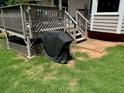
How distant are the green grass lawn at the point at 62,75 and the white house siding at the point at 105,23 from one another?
186cm

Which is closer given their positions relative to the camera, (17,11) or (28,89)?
(28,89)

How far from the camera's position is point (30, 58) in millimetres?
5316

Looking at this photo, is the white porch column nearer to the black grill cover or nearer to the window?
the window

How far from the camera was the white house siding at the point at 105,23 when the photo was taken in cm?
665

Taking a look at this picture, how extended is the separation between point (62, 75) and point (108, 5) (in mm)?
4497

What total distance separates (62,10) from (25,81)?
3666 mm

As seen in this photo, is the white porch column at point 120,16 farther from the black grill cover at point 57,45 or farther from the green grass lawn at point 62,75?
the black grill cover at point 57,45

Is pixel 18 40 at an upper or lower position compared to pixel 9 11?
lower

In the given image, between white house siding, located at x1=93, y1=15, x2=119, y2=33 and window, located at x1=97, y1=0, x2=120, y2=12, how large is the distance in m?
0.32

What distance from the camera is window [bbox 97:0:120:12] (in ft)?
21.5

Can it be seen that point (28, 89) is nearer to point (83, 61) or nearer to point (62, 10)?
point (83, 61)

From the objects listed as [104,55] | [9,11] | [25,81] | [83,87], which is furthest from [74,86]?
[9,11]

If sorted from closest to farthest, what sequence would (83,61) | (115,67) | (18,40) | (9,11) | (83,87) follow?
(83,87) → (115,67) → (83,61) → (9,11) → (18,40)

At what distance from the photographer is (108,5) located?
680cm
